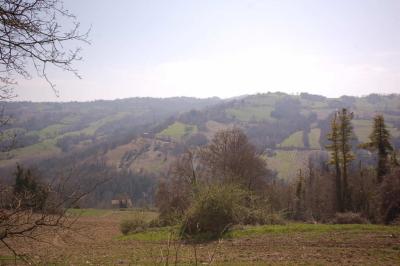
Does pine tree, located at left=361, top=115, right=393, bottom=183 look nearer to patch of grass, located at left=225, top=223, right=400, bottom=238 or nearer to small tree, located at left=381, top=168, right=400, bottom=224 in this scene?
small tree, located at left=381, top=168, right=400, bottom=224

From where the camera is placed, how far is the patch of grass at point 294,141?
483 feet

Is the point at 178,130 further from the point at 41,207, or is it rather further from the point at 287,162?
the point at 41,207

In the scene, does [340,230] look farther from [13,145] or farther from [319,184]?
[319,184]

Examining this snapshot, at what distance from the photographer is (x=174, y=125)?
18450 centimetres

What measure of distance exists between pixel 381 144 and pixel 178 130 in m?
141

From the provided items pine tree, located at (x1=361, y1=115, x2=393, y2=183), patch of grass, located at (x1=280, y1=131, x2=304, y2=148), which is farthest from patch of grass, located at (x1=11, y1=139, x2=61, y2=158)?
pine tree, located at (x1=361, y1=115, x2=393, y2=183)

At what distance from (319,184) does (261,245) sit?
3714 centimetres

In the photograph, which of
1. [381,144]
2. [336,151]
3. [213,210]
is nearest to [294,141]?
[336,151]

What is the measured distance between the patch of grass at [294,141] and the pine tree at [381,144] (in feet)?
362

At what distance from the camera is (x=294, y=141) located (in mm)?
152750

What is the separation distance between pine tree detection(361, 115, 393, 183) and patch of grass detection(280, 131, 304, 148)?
11021 cm

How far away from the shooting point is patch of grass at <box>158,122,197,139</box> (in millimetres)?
167750

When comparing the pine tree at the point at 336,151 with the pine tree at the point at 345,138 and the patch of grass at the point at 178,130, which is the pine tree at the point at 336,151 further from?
the patch of grass at the point at 178,130

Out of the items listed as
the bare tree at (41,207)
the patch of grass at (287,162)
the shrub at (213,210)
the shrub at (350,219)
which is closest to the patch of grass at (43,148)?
the patch of grass at (287,162)
